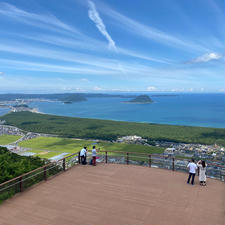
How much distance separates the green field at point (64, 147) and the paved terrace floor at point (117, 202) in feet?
161

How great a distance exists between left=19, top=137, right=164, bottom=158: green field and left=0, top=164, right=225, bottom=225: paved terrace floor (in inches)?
1937

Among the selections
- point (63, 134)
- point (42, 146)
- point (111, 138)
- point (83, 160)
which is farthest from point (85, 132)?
point (83, 160)

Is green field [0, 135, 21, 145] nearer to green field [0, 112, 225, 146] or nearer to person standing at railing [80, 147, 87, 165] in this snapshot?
green field [0, 112, 225, 146]

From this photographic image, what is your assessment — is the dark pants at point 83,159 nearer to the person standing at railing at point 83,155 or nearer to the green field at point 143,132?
the person standing at railing at point 83,155

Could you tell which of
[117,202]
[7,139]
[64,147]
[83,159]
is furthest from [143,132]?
[117,202]

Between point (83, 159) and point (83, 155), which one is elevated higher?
point (83, 155)

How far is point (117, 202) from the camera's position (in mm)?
6277

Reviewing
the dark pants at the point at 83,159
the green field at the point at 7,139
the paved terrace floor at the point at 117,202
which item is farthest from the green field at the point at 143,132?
the paved terrace floor at the point at 117,202

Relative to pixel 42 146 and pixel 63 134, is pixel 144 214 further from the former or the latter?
pixel 63 134

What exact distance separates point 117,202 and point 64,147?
59.9m

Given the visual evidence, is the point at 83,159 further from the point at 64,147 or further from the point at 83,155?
the point at 64,147

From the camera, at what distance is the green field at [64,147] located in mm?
58625

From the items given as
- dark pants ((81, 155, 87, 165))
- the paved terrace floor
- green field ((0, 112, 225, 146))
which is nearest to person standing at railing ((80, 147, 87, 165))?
dark pants ((81, 155, 87, 165))

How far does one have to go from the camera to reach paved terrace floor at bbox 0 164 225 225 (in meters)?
5.39
